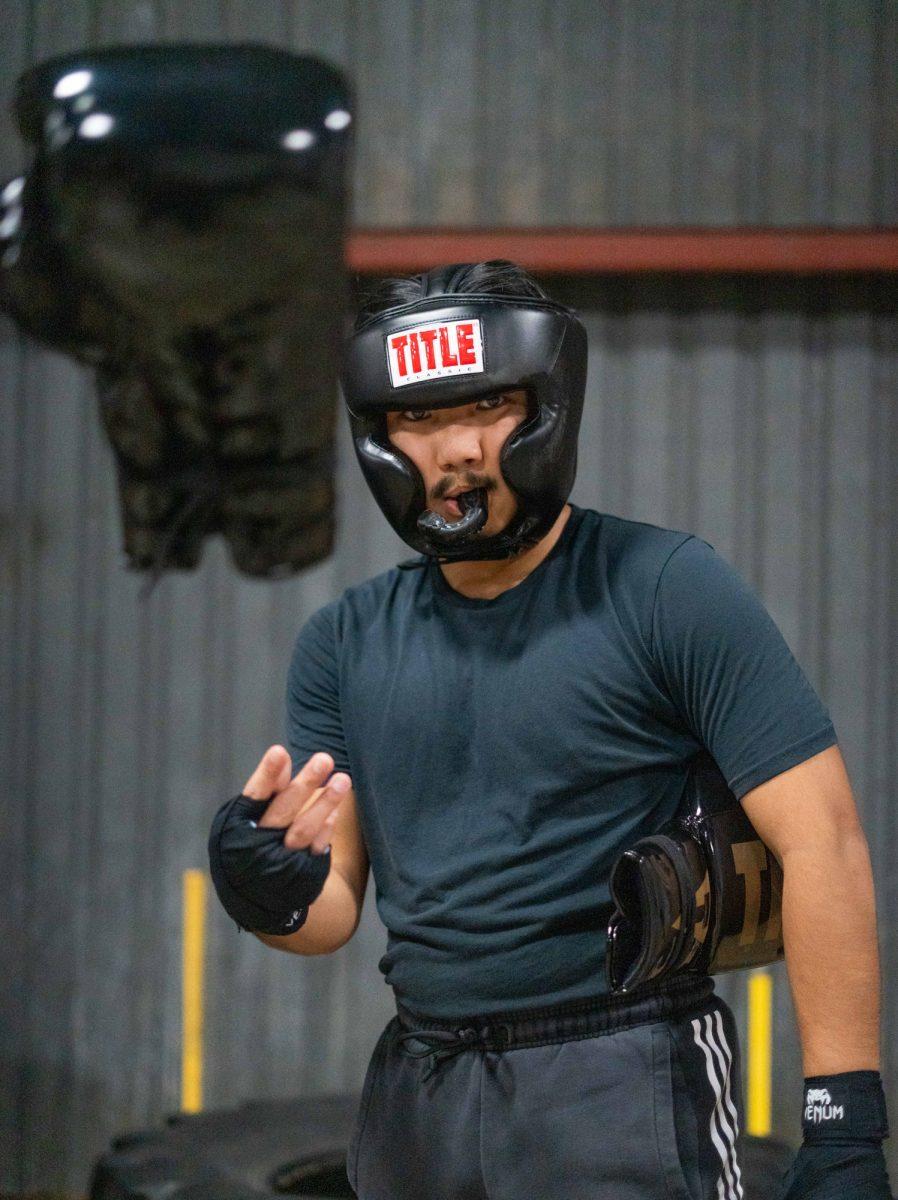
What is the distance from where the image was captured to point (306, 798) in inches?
52.6

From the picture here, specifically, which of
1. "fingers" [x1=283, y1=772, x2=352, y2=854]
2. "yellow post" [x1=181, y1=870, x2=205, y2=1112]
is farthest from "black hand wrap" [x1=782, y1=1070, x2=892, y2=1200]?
"yellow post" [x1=181, y1=870, x2=205, y2=1112]

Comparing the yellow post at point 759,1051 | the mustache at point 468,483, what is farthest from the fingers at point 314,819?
the yellow post at point 759,1051

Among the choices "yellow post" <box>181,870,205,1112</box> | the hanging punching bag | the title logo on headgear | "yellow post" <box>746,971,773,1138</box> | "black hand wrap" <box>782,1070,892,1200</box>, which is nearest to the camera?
"black hand wrap" <box>782,1070,892,1200</box>

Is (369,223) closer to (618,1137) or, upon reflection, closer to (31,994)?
(31,994)

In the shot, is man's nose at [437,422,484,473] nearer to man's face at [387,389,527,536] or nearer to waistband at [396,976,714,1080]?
man's face at [387,389,527,536]

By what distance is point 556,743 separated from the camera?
137 cm

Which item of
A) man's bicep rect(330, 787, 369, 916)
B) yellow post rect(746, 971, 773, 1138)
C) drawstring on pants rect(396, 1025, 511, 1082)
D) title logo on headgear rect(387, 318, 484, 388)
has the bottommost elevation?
yellow post rect(746, 971, 773, 1138)

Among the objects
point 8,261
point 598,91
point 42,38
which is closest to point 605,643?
point 8,261

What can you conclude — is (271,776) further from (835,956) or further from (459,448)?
(835,956)

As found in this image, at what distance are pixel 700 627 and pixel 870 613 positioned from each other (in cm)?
281

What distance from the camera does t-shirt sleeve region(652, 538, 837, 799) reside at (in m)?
1.28

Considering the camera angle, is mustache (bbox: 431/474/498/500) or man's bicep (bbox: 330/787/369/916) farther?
man's bicep (bbox: 330/787/369/916)

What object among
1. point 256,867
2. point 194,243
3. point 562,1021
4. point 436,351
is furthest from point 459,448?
point 194,243

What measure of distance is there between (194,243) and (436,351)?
6.40 feet
